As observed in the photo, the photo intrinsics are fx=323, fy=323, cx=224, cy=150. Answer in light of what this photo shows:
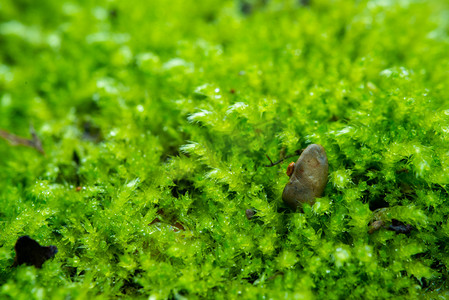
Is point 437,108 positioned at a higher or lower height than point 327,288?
higher

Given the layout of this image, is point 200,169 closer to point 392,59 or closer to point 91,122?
point 91,122

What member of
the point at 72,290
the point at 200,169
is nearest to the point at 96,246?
the point at 72,290

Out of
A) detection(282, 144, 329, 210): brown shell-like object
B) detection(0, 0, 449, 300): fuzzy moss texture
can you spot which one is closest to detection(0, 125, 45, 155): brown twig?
detection(0, 0, 449, 300): fuzzy moss texture

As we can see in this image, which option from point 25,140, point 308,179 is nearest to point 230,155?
point 308,179

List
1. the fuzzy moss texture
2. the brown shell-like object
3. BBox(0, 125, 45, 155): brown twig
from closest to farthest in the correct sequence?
the fuzzy moss texture, the brown shell-like object, BBox(0, 125, 45, 155): brown twig

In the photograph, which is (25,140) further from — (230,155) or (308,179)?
(308,179)

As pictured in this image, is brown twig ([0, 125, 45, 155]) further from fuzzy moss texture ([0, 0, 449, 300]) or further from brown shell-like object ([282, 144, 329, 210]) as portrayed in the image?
brown shell-like object ([282, 144, 329, 210])
